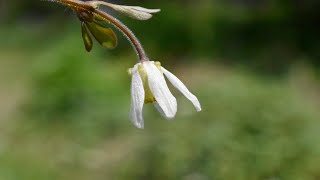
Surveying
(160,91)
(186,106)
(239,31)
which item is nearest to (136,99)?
(160,91)

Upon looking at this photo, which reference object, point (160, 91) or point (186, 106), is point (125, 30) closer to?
point (160, 91)

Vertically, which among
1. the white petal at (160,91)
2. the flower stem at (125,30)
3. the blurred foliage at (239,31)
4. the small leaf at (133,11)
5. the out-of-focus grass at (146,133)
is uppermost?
the small leaf at (133,11)

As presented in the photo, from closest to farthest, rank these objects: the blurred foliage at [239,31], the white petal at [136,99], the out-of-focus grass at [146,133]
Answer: the white petal at [136,99]
the out-of-focus grass at [146,133]
the blurred foliage at [239,31]

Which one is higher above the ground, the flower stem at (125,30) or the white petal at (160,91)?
the flower stem at (125,30)

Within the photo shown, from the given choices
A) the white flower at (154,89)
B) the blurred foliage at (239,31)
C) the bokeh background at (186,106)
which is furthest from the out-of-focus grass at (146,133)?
the blurred foliage at (239,31)

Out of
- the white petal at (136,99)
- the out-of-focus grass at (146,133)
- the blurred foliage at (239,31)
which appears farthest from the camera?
the blurred foliage at (239,31)

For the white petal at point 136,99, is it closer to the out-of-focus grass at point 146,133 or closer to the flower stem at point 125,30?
the flower stem at point 125,30

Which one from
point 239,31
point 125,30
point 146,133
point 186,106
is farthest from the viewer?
point 239,31
